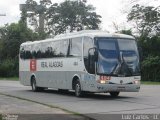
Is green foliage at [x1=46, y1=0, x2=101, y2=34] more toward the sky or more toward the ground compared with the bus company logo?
more toward the sky

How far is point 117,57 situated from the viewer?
2316 cm

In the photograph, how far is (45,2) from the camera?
113m

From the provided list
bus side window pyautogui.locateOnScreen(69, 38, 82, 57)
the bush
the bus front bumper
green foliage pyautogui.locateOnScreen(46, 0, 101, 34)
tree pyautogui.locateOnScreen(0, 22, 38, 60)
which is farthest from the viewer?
green foliage pyautogui.locateOnScreen(46, 0, 101, 34)

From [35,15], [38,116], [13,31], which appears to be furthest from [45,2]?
[38,116]

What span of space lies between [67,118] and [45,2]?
326 ft

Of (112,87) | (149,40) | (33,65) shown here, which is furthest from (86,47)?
(149,40)

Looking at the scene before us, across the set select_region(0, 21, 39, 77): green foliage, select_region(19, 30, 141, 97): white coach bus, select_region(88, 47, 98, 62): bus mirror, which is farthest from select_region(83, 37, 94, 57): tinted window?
select_region(0, 21, 39, 77): green foliage

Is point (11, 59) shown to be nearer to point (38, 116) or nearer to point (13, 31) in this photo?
point (13, 31)

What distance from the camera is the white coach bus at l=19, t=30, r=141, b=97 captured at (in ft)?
75.3

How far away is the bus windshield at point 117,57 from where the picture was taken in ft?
75.4

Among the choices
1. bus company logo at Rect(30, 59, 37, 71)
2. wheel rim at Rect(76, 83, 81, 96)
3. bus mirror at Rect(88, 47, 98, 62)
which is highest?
bus mirror at Rect(88, 47, 98, 62)

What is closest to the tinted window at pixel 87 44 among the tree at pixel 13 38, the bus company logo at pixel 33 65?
the bus company logo at pixel 33 65

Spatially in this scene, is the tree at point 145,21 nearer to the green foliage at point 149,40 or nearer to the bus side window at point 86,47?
the green foliage at point 149,40

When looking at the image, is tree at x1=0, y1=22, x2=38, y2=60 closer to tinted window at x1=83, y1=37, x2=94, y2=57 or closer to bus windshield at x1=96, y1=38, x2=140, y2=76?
tinted window at x1=83, y1=37, x2=94, y2=57
